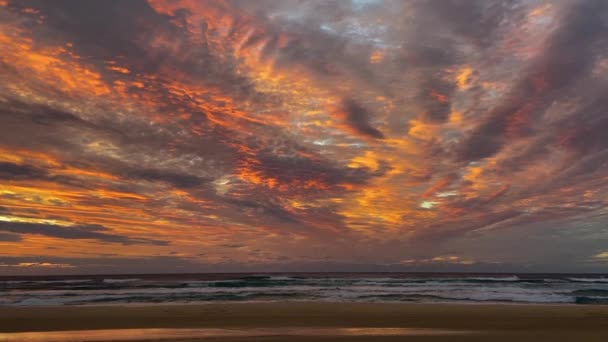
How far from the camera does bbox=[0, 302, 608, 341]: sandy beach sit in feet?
54.7

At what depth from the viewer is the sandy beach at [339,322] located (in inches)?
656

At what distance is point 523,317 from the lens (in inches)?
906

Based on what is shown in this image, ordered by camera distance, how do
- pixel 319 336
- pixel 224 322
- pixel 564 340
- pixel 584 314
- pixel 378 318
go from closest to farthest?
1. pixel 564 340
2. pixel 319 336
3. pixel 224 322
4. pixel 378 318
5. pixel 584 314

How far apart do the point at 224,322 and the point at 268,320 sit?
7.63 feet

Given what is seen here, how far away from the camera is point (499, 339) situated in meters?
15.7

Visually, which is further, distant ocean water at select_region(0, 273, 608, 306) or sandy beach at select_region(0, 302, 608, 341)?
distant ocean water at select_region(0, 273, 608, 306)

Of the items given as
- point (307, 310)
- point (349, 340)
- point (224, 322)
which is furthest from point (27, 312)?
point (349, 340)

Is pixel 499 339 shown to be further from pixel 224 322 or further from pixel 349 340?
pixel 224 322

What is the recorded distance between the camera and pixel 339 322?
68.9ft

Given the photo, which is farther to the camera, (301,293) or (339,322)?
(301,293)

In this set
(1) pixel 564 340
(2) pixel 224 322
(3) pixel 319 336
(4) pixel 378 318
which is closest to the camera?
(1) pixel 564 340

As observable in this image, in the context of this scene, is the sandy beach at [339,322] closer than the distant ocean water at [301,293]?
Yes

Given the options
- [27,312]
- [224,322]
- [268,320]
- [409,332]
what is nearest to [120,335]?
[224,322]

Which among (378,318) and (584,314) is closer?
(378,318)
